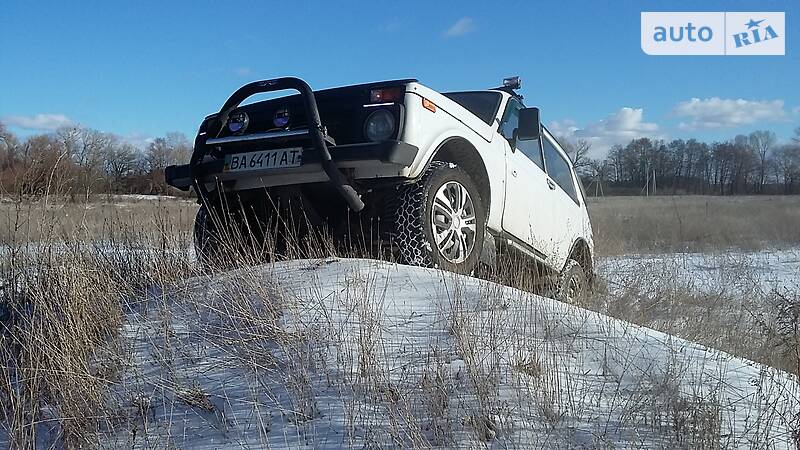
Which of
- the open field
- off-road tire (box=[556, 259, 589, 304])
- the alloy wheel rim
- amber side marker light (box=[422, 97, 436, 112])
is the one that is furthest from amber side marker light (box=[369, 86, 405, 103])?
off-road tire (box=[556, 259, 589, 304])

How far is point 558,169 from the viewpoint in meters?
6.85

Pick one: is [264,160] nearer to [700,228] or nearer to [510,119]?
[510,119]

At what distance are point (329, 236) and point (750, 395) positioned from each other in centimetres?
271

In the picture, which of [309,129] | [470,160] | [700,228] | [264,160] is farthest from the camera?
[700,228]

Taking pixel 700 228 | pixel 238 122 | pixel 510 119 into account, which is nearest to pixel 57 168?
pixel 238 122

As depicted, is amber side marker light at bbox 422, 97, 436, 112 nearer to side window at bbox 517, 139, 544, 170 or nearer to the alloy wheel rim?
the alloy wheel rim

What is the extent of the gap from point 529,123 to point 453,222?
1.52 metres

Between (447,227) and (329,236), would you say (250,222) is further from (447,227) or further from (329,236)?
(447,227)

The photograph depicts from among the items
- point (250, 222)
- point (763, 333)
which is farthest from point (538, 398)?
point (250, 222)

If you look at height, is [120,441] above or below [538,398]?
below

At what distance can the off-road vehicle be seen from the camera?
3814 mm

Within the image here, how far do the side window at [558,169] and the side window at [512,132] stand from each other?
23 cm

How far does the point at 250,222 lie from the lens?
15.6 feet

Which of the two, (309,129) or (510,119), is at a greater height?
(510,119)
